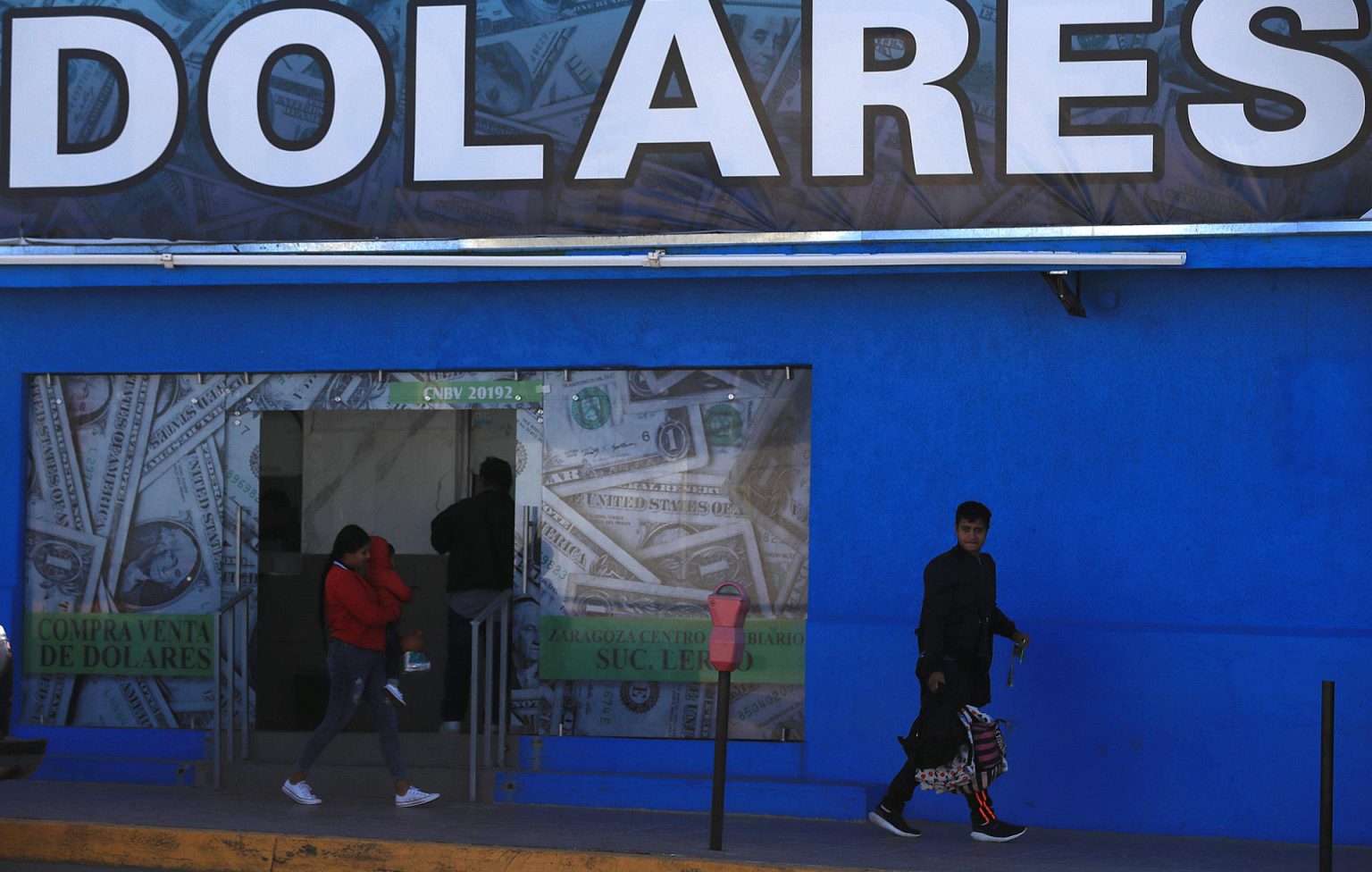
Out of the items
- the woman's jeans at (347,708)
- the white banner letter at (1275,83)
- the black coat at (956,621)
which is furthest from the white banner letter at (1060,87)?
the woman's jeans at (347,708)

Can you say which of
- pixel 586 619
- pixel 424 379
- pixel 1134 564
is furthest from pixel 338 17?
pixel 1134 564

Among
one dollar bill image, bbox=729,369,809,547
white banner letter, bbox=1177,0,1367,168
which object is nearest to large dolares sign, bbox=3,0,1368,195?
white banner letter, bbox=1177,0,1367,168

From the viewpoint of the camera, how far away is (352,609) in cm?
995

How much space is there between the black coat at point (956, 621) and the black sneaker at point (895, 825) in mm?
774

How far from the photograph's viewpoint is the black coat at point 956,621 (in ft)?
30.1

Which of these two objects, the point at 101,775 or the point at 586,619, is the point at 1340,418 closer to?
the point at 586,619

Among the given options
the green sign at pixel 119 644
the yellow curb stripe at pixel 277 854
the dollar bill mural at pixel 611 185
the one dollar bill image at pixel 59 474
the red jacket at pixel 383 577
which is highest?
the dollar bill mural at pixel 611 185

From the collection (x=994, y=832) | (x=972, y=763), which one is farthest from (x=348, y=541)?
(x=994, y=832)

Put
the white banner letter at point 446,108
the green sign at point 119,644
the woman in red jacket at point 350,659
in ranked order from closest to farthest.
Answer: the woman in red jacket at point 350,659 < the white banner letter at point 446,108 < the green sign at point 119,644

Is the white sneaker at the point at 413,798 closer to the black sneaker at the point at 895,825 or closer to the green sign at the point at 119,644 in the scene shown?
the green sign at the point at 119,644

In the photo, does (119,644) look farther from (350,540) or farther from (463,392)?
(463,392)

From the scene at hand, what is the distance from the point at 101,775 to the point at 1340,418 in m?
7.79

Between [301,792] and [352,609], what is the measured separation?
1110 mm

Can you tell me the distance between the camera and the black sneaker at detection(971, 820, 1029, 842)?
9367 millimetres
